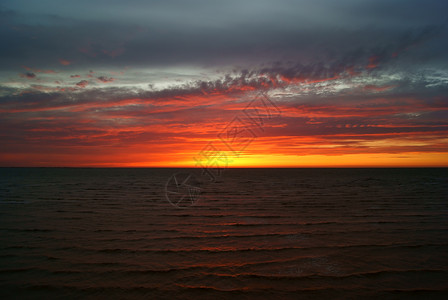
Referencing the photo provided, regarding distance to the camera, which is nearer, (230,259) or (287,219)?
(230,259)

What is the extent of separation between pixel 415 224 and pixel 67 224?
1674 cm

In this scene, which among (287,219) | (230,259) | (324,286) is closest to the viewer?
(324,286)

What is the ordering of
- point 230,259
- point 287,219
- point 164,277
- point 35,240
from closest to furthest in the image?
point 164,277 < point 230,259 < point 35,240 < point 287,219

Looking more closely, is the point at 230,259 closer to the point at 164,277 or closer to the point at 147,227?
the point at 164,277

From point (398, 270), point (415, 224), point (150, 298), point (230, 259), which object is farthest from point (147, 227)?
point (415, 224)

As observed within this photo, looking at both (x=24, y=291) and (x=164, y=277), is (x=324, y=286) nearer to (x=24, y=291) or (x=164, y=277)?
(x=164, y=277)

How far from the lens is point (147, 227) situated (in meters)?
12.6

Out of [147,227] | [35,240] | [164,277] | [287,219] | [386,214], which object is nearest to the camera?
[164,277]

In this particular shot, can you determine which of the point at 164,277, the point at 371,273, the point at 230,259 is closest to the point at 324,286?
the point at 371,273

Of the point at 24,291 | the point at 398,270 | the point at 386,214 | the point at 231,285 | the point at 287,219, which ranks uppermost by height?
the point at 24,291

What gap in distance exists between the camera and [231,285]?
21.6 feet

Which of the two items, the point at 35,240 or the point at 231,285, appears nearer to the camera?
the point at 231,285

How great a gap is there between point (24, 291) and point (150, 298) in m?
3.05

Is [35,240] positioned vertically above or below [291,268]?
above
